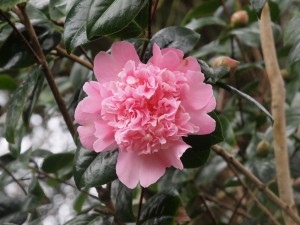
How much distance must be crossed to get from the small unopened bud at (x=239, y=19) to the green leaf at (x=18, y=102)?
0.72 meters

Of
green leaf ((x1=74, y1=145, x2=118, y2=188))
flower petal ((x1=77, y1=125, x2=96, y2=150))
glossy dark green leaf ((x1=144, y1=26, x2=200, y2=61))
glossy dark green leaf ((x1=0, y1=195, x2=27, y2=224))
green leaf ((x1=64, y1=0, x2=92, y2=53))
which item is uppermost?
green leaf ((x1=64, y1=0, x2=92, y2=53))

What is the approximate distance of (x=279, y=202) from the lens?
1091mm

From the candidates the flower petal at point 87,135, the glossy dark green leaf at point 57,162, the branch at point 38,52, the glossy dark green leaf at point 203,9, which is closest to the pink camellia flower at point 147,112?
the flower petal at point 87,135

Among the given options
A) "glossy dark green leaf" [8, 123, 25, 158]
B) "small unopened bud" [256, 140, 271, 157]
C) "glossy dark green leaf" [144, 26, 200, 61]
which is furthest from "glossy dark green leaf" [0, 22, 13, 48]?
"small unopened bud" [256, 140, 271, 157]

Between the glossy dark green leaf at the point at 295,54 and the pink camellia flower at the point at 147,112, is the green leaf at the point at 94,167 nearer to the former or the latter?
the pink camellia flower at the point at 147,112

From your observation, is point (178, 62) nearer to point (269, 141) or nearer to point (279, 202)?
point (279, 202)

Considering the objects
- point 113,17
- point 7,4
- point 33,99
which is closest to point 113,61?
point 113,17

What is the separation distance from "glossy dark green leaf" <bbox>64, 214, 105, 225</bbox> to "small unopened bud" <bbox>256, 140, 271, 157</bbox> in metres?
0.54

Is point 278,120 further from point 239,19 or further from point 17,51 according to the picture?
point 17,51

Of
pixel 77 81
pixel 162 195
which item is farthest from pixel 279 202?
pixel 77 81

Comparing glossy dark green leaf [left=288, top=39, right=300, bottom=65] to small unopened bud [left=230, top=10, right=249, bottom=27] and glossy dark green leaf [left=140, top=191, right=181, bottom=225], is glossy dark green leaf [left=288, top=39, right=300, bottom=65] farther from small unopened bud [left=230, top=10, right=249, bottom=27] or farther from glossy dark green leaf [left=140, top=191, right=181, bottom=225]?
small unopened bud [left=230, top=10, right=249, bottom=27]

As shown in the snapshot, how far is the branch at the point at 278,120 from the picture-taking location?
3.77ft

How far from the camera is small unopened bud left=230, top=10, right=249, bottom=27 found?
1.52m

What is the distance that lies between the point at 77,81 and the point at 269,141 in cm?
58
